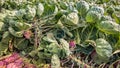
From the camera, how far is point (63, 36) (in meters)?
2.45

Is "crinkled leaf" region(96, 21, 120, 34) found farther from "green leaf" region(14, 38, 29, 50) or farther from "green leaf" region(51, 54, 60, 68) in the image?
"green leaf" region(14, 38, 29, 50)

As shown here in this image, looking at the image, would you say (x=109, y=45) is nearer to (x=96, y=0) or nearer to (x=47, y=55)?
(x=47, y=55)

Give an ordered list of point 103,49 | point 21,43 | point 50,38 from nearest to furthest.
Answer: point 103,49 → point 50,38 → point 21,43

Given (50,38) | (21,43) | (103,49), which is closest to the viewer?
(103,49)

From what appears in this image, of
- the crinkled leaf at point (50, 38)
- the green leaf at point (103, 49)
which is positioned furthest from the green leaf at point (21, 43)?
the green leaf at point (103, 49)

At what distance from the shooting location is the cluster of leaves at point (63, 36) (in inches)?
89.6

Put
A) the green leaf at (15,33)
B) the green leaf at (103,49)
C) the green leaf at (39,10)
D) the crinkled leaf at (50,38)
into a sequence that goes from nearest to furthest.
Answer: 1. the green leaf at (103,49)
2. the crinkled leaf at (50,38)
3. the green leaf at (15,33)
4. the green leaf at (39,10)

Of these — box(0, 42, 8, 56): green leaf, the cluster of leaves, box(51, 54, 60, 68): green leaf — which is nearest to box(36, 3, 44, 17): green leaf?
the cluster of leaves

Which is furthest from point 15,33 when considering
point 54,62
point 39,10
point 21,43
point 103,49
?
point 103,49

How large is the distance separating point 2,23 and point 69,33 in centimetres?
58

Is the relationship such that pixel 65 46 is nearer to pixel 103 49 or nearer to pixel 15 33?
pixel 103 49

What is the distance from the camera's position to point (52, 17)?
258cm

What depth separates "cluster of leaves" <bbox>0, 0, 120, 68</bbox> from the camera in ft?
7.47

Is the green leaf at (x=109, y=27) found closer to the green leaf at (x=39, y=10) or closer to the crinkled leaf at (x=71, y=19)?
the crinkled leaf at (x=71, y=19)
